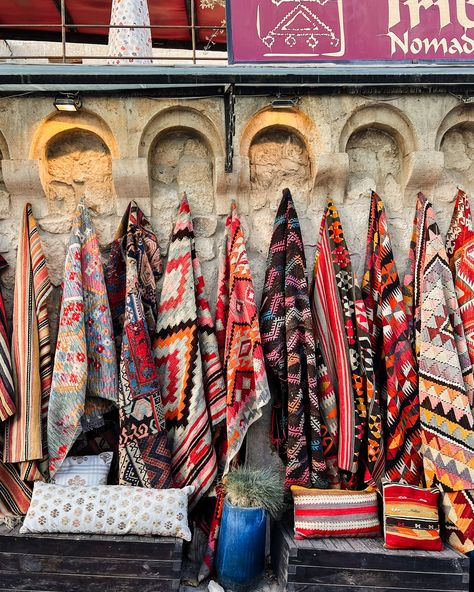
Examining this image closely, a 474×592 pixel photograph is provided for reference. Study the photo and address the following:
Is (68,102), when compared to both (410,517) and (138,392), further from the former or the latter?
(410,517)

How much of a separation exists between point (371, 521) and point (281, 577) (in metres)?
0.49

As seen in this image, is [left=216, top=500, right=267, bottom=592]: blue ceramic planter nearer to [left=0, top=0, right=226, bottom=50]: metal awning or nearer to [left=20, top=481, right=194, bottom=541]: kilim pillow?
[left=20, top=481, right=194, bottom=541]: kilim pillow

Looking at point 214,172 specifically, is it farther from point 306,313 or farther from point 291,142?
point 306,313

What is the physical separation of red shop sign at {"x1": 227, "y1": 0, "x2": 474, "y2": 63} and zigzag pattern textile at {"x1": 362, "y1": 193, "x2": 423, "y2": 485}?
31.5 inches

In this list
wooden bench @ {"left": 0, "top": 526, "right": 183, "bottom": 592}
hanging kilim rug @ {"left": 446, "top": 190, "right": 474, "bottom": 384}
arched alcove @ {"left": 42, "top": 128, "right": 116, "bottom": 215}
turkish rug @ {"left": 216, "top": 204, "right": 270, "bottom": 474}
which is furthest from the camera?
arched alcove @ {"left": 42, "top": 128, "right": 116, "bottom": 215}

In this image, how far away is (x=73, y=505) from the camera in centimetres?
235

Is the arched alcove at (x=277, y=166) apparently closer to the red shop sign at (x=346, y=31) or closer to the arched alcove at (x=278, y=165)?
the arched alcove at (x=278, y=165)

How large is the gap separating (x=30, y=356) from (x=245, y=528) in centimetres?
132

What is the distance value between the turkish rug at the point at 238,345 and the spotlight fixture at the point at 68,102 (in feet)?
3.23

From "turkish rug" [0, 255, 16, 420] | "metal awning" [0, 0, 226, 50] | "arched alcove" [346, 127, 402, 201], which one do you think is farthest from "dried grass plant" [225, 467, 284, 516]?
"metal awning" [0, 0, 226, 50]

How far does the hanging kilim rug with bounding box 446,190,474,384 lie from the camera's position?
2.76 metres

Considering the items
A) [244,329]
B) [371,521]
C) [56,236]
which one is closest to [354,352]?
[244,329]

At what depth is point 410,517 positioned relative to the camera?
7.95ft

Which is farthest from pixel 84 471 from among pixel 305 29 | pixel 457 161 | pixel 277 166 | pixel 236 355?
pixel 457 161
